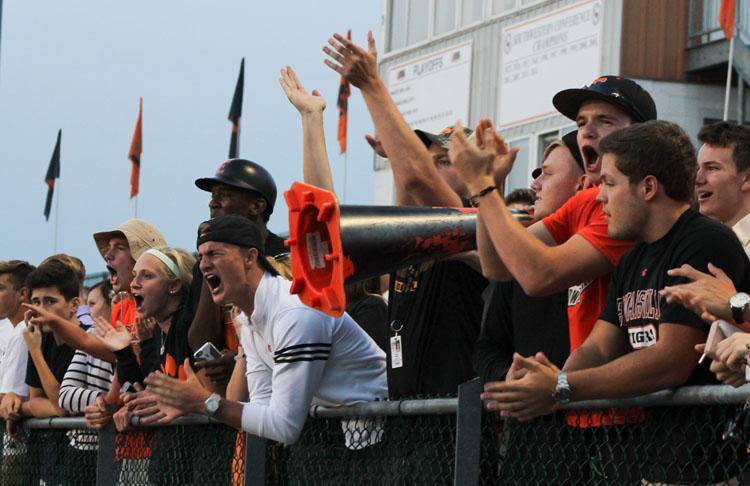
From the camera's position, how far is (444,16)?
2650 cm

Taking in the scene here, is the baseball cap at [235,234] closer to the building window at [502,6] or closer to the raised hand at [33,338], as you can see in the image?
the raised hand at [33,338]

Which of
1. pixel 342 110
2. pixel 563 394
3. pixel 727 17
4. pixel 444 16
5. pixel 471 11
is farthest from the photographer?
pixel 342 110

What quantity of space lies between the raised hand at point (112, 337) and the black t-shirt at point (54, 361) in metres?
1.21

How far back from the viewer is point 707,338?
12.4ft

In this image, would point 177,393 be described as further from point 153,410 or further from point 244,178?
point 244,178

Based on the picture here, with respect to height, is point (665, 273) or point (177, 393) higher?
point (665, 273)

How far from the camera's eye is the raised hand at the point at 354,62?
5625mm

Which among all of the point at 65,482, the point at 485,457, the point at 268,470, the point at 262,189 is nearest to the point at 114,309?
the point at 65,482

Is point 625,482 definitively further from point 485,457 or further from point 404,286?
point 404,286

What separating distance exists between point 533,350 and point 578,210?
1.89 ft

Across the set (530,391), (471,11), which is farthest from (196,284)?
(471,11)

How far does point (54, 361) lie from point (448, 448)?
422 centimetres

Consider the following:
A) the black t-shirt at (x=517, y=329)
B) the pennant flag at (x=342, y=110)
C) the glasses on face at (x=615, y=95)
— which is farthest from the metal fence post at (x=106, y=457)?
the pennant flag at (x=342, y=110)

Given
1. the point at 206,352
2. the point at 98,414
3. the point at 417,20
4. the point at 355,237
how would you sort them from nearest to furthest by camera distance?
the point at 355,237 < the point at 206,352 < the point at 98,414 < the point at 417,20
